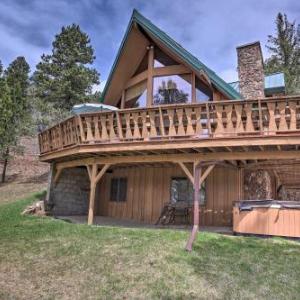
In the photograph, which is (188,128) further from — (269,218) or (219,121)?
(269,218)

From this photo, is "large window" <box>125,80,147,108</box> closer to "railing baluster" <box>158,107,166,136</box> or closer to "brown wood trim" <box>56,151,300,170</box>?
"brown wood trim" <box>56,151,300,170</box>

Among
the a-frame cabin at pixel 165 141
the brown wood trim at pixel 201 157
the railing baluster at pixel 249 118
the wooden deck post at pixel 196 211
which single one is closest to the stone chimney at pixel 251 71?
the a-frame cabin at pixel 165 141

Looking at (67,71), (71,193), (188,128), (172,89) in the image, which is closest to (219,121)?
(188,128)

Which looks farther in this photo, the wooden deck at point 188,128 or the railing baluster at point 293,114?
the wooden deck at point 188,128

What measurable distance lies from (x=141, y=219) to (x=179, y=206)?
1772 mm

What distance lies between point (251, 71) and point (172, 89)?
3409 millimetres

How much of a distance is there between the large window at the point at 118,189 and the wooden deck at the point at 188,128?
10.5 ft

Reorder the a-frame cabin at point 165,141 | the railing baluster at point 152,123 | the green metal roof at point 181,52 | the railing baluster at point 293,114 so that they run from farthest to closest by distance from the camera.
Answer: the green metal roof at point 181,52, the railing baluster at point 152,123, the a-frame cabin at point 165,141, the railing baluster at point 293,114

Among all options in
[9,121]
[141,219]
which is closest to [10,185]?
[9,121]

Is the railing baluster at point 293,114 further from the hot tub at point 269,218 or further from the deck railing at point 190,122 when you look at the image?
the hot tub at point 269,218

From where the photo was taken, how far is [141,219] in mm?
13383

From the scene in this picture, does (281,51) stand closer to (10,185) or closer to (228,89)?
(228,89)

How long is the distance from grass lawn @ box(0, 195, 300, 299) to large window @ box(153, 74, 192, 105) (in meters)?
5.29

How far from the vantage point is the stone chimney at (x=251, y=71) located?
13.6 m
